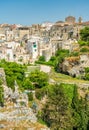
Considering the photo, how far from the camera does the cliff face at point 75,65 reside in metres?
40.2

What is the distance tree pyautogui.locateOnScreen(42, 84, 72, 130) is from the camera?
88.4ft

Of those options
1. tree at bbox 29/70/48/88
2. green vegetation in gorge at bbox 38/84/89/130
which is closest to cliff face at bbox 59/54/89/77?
tree at bbox 29/70/48/88

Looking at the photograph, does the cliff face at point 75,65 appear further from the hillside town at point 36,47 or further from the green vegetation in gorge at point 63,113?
the green vegetation in gorge at point 63,113

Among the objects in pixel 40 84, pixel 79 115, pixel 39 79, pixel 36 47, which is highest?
pixel 36 47

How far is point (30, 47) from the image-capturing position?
5409cm

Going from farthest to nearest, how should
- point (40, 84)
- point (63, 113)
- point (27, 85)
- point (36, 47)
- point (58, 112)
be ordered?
point (36, 47) → point (40, 84) → point (27, 85) → point (58, 112) → point (63, 113)

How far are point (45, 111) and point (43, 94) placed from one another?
446cm

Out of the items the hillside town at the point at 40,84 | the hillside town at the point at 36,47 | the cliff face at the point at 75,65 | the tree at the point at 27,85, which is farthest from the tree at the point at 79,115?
the hillside town at the point at 36,47

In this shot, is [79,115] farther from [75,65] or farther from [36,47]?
[36,47]

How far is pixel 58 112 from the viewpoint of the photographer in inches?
1081

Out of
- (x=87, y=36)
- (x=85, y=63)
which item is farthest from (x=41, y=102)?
Result: (x=87, y=36)

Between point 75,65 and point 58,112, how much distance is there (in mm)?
14439

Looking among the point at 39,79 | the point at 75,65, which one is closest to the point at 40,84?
the point at 39,79

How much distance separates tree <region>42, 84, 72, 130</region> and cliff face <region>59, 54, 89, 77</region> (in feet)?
39.9
